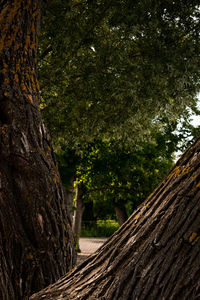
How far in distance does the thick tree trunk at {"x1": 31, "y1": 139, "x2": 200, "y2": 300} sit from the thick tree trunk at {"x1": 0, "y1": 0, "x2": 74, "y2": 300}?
727mm

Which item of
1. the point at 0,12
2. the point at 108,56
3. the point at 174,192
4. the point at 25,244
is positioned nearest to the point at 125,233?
the point at 174,192

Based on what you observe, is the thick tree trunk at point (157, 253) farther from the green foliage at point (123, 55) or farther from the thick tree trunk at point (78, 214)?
the thick tree trunk at point (78, 214)

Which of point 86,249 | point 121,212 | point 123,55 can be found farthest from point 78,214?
point 123,55

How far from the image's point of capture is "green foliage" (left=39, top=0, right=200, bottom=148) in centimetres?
877

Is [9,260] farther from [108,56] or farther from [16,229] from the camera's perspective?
[108,56]

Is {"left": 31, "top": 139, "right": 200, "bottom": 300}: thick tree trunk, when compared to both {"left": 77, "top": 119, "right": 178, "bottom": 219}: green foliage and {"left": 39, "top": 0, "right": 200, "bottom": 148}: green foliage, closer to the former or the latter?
{"left": 39, "top": 0, "right": 200, "bottom": 148}: green foliage

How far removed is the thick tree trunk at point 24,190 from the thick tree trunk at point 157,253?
73cm

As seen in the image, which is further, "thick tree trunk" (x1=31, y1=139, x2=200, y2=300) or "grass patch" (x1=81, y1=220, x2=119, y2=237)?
"grass patch" (x1=81, y1=220, x2=119, y2=237)

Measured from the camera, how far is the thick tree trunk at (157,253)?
1587 mm

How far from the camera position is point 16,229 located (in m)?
2.88

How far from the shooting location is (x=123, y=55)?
8.72 meters

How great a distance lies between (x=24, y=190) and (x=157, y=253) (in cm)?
167

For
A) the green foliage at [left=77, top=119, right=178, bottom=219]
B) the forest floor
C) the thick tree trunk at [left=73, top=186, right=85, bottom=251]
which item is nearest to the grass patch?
the forest floor

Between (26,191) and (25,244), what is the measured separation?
0.48 m
